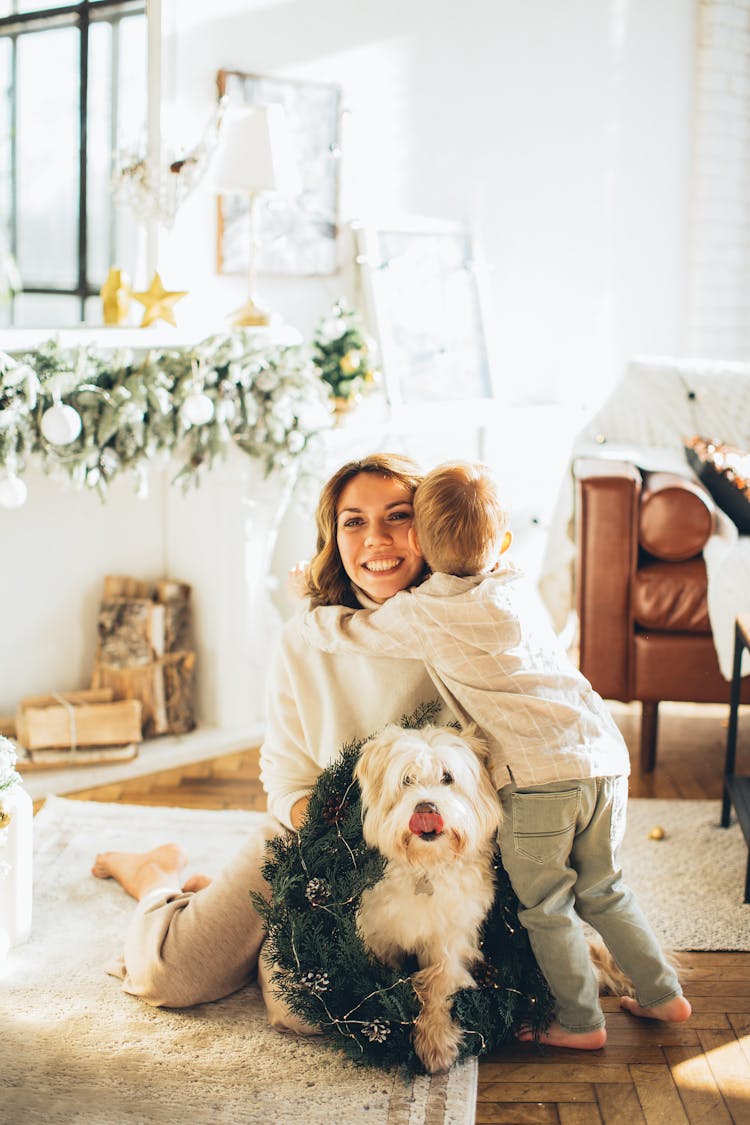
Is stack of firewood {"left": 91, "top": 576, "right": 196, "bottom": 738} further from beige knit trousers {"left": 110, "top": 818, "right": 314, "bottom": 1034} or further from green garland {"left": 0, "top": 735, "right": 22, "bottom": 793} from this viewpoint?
beige knit trousers {"left": 110, "top": 818, "right": 314, "bottom": 1034}

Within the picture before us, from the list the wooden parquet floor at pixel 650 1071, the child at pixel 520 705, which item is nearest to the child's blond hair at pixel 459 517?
the child at pixel 520 705

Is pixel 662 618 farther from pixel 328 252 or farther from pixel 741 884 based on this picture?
pixel 328 252

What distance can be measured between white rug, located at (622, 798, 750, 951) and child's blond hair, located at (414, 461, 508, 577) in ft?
3.13

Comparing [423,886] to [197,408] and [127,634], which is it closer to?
[197,408]

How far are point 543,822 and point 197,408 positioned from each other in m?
1.48

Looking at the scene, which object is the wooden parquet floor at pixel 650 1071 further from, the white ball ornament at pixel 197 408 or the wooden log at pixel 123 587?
the wooden log at pixel 123 587

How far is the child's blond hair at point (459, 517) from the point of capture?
72.4 inches

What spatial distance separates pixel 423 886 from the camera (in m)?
1.83

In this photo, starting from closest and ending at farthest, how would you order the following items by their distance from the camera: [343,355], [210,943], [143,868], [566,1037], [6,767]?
[566,1037], [210,943], [6,767], [143,868], [343,355]

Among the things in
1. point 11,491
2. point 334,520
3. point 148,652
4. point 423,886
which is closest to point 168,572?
point 148,652

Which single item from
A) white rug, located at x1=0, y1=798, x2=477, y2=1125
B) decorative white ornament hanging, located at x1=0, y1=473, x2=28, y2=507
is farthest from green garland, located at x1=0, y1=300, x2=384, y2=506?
white rug, located at x1=0, y1=798, x2=477, y2=1125

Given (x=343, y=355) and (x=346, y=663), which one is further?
(x=343, y=355)

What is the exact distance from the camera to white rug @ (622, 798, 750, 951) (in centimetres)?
241

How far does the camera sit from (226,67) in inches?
146
